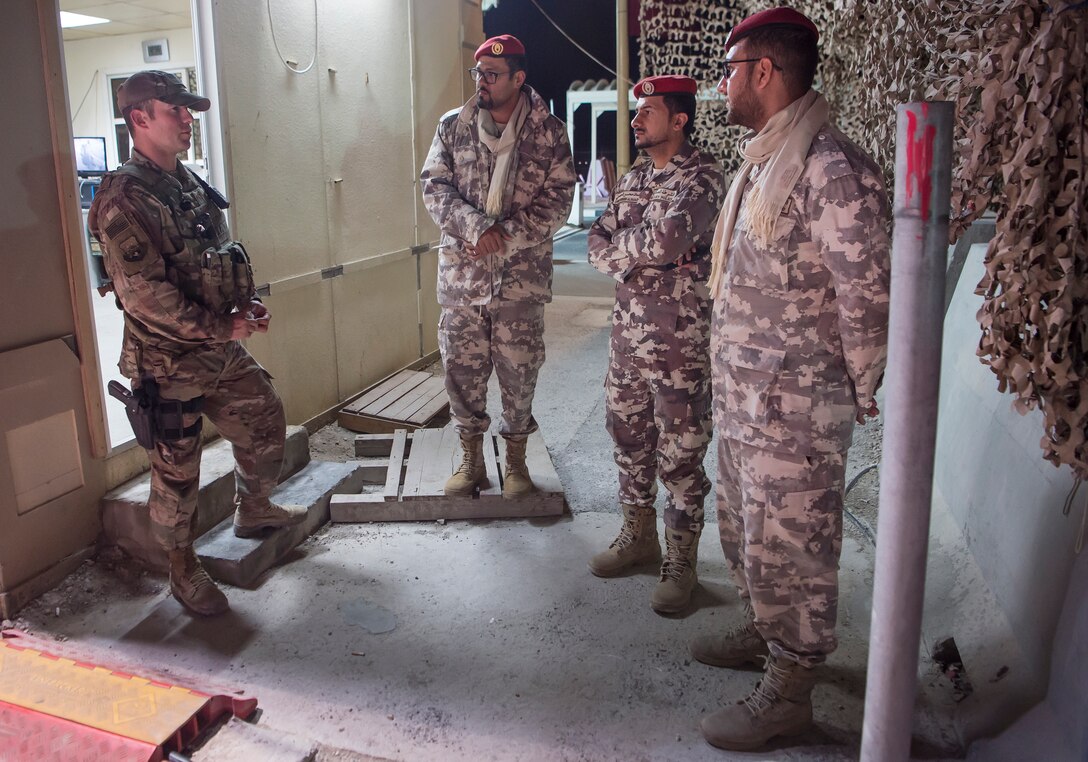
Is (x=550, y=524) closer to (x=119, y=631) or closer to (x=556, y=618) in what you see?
(x=556, y=618)

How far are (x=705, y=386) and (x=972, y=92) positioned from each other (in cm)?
128

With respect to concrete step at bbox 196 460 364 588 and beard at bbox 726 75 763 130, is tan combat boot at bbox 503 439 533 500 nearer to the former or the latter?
concrete step at bbox 196 460 364 588

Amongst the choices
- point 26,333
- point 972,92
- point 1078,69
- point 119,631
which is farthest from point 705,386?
point 26,333

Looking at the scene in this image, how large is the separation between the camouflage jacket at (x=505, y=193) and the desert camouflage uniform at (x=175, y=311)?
2.94 feet

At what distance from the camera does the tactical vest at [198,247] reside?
8.68 ft

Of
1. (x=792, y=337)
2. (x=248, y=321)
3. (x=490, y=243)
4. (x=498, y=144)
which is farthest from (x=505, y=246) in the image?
(x=792, y=337)

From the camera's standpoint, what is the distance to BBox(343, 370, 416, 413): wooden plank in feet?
15.9

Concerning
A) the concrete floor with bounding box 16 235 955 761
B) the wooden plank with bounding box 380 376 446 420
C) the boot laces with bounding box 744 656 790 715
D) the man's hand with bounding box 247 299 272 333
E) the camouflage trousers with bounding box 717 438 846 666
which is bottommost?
the concrete floor with bounding box 16 235 955 761

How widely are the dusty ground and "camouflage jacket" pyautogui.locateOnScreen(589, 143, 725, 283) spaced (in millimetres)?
1235

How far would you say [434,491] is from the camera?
3.62 metres

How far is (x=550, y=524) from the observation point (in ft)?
11.7

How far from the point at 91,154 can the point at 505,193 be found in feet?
15.1

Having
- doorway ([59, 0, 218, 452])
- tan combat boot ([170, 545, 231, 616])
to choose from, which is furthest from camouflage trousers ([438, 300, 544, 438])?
doorway ([59, 0, 218, 452])

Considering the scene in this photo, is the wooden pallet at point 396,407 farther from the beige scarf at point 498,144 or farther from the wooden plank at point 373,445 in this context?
the beige scarf at point 498,144
